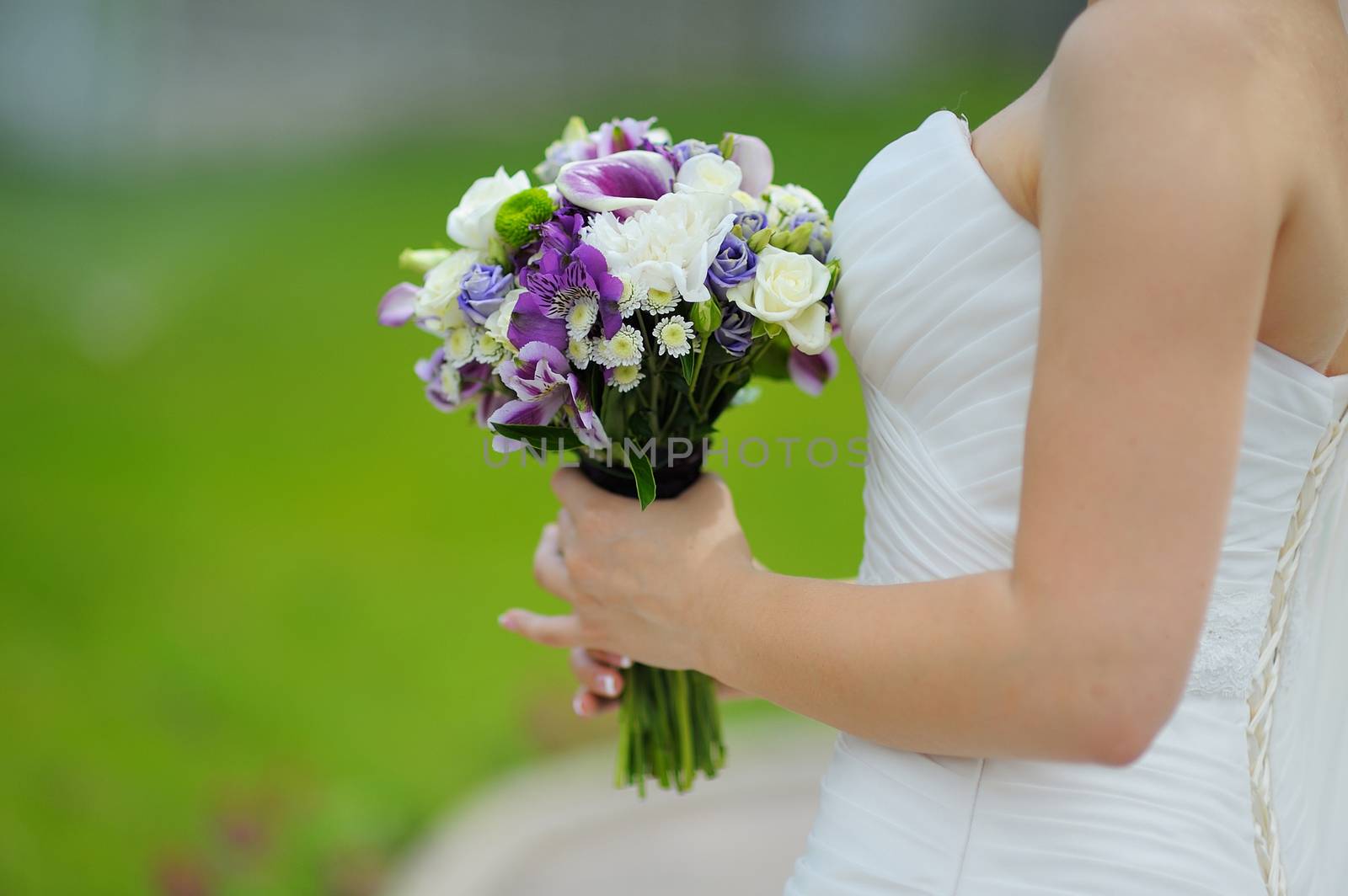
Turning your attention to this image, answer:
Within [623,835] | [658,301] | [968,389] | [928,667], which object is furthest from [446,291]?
[623,835]

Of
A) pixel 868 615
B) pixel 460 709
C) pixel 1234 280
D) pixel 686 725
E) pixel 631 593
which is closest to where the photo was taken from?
pixel 1234 280

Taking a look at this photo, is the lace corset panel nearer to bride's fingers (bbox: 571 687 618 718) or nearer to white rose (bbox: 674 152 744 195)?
white rose (bbox: 674 152 744 195)

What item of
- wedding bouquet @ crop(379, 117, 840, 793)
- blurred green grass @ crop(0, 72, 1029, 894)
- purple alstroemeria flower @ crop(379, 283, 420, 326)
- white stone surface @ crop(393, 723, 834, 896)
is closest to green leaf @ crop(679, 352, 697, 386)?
wedding bouquet @ crop(379, 117, 840, 793)

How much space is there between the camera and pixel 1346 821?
128 cm

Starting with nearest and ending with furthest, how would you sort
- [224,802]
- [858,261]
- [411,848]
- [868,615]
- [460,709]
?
[868,615]
[858,261]
[411,848]
[224,802]
[460,709]

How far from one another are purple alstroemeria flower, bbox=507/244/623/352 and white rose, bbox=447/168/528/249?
5.7 inches

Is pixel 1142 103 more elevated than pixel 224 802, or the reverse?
pixel 1142 103

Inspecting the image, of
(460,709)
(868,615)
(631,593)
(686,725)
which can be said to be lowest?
(460,709)

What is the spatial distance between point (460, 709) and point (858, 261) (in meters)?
3.22

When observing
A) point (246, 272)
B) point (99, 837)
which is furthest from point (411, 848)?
point (246, 272)

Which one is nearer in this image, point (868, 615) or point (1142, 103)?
point (1142, 103)

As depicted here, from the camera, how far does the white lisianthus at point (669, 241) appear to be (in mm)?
1196

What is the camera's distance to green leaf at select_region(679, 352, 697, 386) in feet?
4.09

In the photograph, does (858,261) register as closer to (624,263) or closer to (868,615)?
(624,263)
